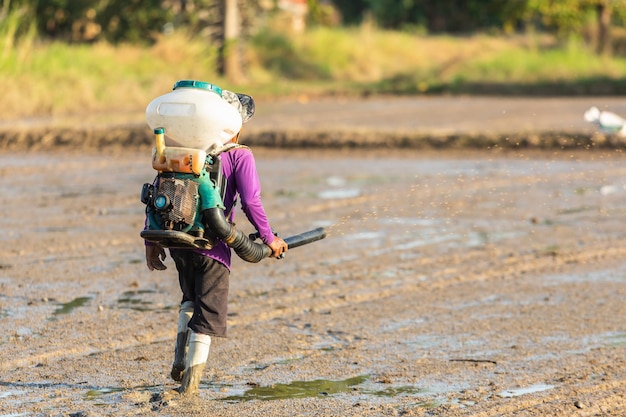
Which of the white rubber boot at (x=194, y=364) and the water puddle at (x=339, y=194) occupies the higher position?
the white rubber boot at (x=194, y=364)

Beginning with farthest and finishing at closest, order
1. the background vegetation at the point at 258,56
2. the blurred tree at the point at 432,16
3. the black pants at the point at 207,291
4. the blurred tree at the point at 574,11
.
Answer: the blurred tree at the point at 432,16 < the blurred tree at the point at 574,11 < the background vegetation at the point at 258,56 < the black pants at the point at 207,291

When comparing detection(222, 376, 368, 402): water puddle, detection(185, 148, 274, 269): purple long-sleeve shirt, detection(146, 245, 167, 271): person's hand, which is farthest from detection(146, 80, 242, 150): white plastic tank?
detection(222, 376, 368, 402): water puddle

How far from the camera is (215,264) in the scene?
5.21m

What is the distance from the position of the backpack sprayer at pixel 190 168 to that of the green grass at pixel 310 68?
17402 mm

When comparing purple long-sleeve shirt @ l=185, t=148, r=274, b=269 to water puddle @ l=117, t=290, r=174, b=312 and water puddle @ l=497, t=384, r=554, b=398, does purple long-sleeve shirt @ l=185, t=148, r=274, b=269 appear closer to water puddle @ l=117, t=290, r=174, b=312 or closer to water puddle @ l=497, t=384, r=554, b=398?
water puddle @ l=497, t=384, r=554, b=398

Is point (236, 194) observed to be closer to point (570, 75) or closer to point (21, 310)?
point (21, 310)

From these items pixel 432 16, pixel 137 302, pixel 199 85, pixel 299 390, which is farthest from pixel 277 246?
pixel 432 16

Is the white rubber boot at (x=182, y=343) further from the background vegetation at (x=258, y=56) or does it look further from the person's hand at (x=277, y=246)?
the background vegetation at (x=258, y=56)

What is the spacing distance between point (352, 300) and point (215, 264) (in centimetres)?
231

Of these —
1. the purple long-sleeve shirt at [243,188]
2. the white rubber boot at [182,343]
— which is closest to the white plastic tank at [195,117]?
the purple long-sleeve shirt at [243,188]

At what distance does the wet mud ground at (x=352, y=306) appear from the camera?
5246 millimetres

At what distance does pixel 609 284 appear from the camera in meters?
7.90

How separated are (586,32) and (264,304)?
40827 millimetres

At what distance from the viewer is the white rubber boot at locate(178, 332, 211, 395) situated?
5.19m
